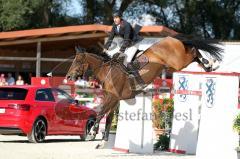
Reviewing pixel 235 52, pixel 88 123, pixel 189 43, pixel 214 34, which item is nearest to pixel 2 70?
pixel 235 52

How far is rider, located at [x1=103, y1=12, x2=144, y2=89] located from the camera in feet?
49.6

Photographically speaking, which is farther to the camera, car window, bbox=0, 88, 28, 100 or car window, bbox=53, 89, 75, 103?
car window, bbox=53, 89, 75, 103

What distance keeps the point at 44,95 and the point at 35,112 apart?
84 centimetres

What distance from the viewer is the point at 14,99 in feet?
57.9

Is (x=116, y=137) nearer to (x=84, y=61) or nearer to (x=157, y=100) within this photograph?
(x=84, y=61)

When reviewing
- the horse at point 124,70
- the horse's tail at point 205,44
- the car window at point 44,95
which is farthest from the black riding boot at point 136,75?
the car window at point 44,95

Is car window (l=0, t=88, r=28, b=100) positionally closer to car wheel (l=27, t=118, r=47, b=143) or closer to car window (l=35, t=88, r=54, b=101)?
car window (l=35, t=88, r=54, b=101)

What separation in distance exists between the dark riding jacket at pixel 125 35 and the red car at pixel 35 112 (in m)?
3.67

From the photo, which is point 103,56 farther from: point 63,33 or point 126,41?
point 63,33

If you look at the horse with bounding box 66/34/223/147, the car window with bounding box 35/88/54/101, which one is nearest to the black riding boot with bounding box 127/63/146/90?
the horse with bounding box 66/34/223/147

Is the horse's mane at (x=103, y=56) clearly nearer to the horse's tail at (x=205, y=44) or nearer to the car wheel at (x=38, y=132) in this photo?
the horse's tail at (x=205, y=44)

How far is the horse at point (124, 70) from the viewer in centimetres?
1471

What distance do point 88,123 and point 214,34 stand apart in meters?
36.0

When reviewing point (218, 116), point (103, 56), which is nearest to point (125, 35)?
point (103, 56)
